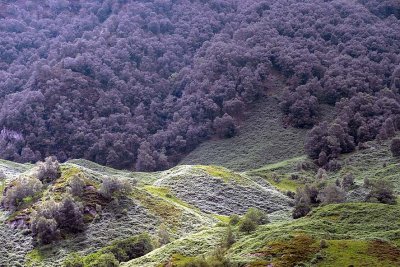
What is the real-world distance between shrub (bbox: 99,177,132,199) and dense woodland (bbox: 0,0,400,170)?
5690cm

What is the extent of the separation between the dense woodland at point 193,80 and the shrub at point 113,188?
56.9m

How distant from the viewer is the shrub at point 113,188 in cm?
5375

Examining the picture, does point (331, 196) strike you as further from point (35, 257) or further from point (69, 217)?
point (35, 257)

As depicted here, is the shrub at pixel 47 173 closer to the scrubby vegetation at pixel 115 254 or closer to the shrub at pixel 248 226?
the scrubby vegetation at pixel 115 254

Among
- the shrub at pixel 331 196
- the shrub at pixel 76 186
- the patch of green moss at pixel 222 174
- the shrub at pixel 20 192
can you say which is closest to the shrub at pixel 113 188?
the shrub at pixel 76 186

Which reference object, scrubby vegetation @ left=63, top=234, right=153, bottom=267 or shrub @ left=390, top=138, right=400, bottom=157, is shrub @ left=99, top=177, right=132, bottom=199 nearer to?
scrubby vegetation @ left=63, top=234, right=153, bottom=267

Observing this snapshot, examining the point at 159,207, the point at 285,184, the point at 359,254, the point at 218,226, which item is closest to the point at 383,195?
the point at 218,226

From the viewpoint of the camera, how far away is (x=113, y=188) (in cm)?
5459

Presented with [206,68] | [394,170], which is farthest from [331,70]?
[394,170]

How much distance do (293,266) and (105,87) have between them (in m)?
133

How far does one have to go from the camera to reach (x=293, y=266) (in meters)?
29.2

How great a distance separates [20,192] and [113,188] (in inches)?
426

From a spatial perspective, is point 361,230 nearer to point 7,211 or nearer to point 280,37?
point 7,211

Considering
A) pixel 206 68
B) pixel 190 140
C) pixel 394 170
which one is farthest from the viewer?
pixel 206 68
